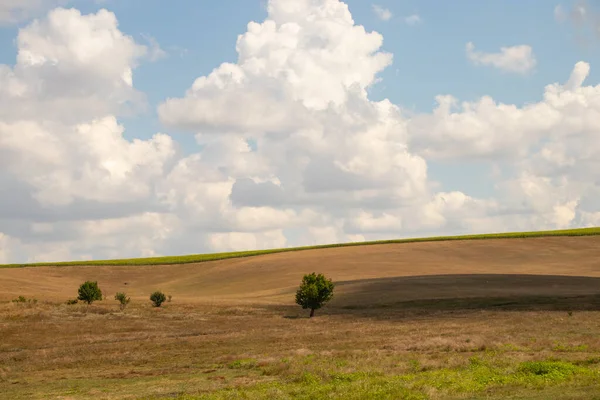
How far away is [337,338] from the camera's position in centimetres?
4878

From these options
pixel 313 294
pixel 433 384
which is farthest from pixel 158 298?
pixel 433 384

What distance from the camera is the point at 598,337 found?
41562 millimetres

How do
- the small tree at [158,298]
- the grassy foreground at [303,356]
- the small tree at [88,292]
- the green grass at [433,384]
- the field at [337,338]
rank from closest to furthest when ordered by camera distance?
the green grass at [433,384]
the grassy foreground at [303,356]
the field at [337,338]
the small tree at [158,298]
the small tree at [88,292]

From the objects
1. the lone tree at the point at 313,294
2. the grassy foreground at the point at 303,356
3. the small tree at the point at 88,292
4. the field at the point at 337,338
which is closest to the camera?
the grassy foreground at the point at 303,356

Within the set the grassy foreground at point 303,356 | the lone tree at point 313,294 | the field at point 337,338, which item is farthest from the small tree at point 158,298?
the lone tree at point 313,294

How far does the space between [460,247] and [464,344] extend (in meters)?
107

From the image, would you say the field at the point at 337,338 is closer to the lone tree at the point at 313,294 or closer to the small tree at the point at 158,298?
the small tree at the point at 158,298

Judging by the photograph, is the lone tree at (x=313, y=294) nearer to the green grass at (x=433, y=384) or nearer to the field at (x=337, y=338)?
the field at (x=337, y=338)

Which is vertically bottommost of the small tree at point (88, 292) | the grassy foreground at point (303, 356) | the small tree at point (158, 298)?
the grassy foreground at point (303, 356)

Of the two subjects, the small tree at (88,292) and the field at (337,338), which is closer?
the field at (337,338)

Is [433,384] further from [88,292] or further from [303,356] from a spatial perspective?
[88,292]

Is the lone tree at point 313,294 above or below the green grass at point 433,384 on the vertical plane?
above

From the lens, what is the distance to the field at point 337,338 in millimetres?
28188

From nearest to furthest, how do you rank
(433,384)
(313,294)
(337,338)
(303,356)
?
(433,384)
(303,356)
(337,338)
(313,294)
